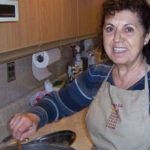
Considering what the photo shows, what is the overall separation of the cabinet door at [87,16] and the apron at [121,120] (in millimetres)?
813

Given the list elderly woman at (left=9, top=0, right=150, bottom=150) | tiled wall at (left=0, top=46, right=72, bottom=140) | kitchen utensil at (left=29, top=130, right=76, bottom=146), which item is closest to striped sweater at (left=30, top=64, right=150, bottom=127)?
elderly woman at (left=9, top=0, right=150, bottom=150)

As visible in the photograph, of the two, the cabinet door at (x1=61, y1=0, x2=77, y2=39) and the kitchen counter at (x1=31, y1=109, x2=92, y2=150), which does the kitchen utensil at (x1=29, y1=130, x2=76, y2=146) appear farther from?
the cabinet door at (x1=61, y1=0, x2=77, y2=39)

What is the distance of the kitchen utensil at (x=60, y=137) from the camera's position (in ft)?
5.12

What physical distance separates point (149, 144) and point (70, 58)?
164 cm

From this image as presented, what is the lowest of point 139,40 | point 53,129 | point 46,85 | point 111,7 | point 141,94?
point 53,129

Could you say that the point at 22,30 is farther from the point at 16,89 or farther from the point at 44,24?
the point at 16,89

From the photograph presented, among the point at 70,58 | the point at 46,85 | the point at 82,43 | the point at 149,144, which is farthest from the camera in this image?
the point at 82,43

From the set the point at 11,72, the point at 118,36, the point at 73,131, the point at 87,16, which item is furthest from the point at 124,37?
the point at 87,16

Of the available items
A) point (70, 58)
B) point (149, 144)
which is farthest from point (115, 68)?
point (70, 58)

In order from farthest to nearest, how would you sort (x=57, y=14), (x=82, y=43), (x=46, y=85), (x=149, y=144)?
1. (x=82, y=43)
2. (x=46, y=85)
3. (x=57, y=14)
4. (x=149, y=144)

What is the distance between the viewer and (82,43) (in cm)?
304

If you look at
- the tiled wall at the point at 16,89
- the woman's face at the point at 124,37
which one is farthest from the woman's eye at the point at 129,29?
the tiled wall at the point at 16,89

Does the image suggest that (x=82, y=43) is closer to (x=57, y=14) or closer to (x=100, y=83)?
(x=57, y=14)

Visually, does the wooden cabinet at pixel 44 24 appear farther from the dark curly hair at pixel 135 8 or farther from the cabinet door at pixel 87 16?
the dark curly hair at pixel 135 8
